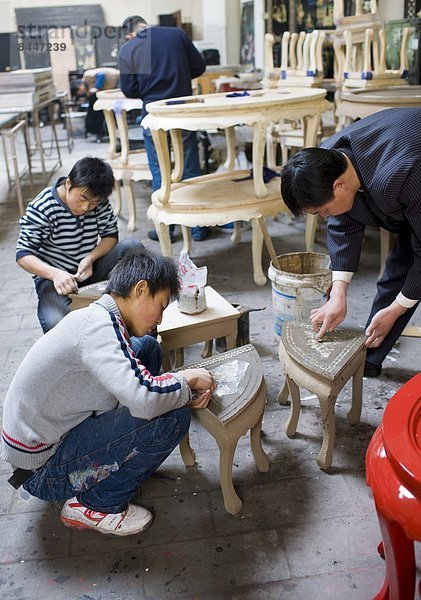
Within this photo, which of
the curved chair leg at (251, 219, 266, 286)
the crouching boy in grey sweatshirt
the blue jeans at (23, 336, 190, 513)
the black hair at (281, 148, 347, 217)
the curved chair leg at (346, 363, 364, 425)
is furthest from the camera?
the curved chair leg at (251, 219, 266, 286)

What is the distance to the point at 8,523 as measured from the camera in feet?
5.95

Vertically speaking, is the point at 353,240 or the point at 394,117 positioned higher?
the point at 394,117

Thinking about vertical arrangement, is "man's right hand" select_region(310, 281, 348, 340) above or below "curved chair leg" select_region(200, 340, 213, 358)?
above

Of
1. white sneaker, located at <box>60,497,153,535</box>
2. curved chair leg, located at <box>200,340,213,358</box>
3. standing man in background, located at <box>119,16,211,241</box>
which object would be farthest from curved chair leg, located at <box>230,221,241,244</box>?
white sneaker, located at <box>60,497,153,535</box>

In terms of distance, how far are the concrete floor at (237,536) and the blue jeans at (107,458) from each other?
0.14 metres

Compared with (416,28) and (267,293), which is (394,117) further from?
(416,28)

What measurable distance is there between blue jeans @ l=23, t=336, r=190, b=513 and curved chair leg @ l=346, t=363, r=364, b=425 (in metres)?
0.72

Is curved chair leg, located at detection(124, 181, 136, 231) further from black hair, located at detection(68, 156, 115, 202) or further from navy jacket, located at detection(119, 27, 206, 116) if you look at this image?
black hair, located at detection(68, 156, 115, 202)

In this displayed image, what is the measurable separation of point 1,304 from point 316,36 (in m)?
3.45

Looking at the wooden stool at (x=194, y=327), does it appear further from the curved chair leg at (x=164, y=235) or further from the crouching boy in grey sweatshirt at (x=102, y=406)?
the curved chair leg at (x=164, y=235)

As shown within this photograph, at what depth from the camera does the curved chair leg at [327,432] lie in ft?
6.18

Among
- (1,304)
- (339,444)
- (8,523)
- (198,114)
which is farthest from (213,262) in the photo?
(8,523)

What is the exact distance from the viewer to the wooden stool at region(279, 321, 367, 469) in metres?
1.87

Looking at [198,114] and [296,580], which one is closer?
[296,580]
